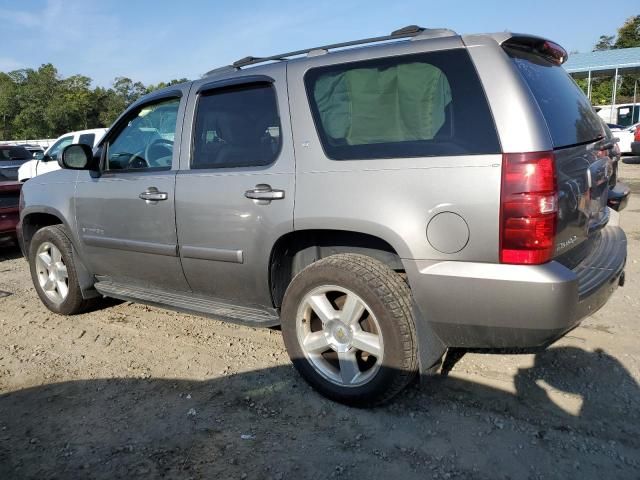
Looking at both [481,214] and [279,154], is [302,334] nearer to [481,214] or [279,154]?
[279,154]

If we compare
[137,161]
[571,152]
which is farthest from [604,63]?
[137,161]

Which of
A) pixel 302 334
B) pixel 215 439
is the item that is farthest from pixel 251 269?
pixel 215 439

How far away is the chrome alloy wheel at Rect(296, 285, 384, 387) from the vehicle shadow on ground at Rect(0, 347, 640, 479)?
0.21 m

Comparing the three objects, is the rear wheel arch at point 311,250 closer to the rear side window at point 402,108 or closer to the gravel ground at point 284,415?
the rear side window at point 402,108

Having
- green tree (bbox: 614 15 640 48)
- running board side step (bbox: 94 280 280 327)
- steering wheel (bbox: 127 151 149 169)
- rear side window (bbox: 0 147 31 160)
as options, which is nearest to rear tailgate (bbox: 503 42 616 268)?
running board side step (bbox: 94 280 280 327)

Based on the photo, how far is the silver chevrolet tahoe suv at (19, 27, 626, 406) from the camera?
7.89ft

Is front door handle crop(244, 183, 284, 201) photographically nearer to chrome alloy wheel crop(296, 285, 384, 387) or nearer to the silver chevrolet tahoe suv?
the silver chevrolet tahoe suv

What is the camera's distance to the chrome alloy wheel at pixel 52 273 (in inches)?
182

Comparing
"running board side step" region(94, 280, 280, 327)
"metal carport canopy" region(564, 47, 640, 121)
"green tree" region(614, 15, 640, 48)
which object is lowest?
"running board side step" region(94, 280, 280, 327)

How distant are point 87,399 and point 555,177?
2.90 metres

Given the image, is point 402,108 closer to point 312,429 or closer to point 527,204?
point 527,204

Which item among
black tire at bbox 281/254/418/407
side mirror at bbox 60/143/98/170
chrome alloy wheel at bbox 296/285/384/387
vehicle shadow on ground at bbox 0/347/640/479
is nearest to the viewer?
vehicle shadow on ground at bbox 0/347/640/479

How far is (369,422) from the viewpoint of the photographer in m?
2.83

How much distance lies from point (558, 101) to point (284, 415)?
7.33 feet
